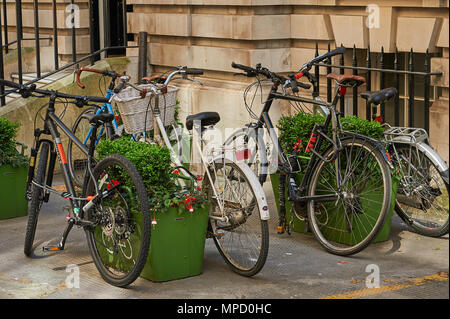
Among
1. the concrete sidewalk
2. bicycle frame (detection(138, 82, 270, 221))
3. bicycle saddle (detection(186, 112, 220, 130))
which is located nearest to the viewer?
the concrete sidewalk

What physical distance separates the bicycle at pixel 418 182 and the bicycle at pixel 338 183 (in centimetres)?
31

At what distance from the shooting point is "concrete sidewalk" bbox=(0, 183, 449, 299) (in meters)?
5.95

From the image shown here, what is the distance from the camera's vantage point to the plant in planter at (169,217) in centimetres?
616

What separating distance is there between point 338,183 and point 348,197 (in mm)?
132

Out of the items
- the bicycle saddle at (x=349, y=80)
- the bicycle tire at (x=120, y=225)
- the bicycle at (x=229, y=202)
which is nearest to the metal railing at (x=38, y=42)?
the bicycle tire at (x=120, y=225)

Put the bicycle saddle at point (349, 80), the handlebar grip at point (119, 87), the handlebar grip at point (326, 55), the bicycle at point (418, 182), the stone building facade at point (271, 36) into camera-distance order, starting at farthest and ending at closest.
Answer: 1. the stone building facade at point (271, 36)
2. the handlebar grip at point (326, 55)
3. the handlebar grip at point (119, 87)
4. the bicycle at point (418, 182)
5. the bicycle saddle at point (349, 80)

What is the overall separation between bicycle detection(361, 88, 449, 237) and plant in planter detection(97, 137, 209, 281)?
162cm

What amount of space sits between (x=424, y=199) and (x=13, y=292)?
10.7 feet

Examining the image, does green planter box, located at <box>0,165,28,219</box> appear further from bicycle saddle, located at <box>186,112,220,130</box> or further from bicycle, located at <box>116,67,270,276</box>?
bicycle saddle, located at <box>186,112,220,130</box>

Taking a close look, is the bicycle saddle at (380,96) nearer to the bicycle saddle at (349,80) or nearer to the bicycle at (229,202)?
the bicycle saddle at (349,80)

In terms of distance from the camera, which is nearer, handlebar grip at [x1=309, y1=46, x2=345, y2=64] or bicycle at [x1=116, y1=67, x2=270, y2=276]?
bicycle at [x1=116, y1=67, x2=270, y2=276]

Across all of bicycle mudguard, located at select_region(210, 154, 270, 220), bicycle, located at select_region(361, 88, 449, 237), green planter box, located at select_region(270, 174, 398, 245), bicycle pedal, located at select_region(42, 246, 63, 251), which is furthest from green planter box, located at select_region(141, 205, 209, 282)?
bicycle, located at select_region(361, 88, 449, 237)

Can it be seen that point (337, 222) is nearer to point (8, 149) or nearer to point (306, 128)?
point (306, 128)

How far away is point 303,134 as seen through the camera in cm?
745
